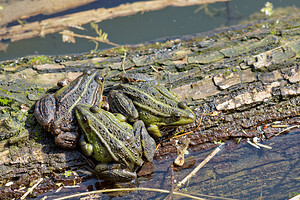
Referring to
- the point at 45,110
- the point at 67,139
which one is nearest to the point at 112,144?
the point at 67,139

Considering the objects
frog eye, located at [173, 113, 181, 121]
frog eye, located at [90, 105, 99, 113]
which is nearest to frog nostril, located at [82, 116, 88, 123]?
frog eye, located at [90, 105, 99, 113]

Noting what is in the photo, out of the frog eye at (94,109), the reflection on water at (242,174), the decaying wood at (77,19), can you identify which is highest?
the decaying wood at (77,19)

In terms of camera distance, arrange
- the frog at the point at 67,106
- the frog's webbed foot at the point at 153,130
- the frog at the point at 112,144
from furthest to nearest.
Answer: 1. the frog's webbed foot at the point at 153,130
2. the frog at the point at 67,106
3. the frog at the point at 112,144

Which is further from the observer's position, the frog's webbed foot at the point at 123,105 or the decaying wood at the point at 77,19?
the decaying wood at the point at 77,19

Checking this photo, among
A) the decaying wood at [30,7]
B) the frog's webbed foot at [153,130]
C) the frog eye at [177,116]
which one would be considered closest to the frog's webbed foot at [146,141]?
the frog's webbed foot at [153,130]

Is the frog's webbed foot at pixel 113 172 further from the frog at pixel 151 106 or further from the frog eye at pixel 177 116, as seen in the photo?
the frog eye at pixel 177 116

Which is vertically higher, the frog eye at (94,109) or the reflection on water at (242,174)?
the frog eye at (94,109)

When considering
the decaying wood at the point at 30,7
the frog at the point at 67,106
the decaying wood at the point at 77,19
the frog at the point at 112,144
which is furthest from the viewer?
the decaying wood at the point at 30,7

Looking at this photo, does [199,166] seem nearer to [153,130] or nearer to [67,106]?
[153,130]
